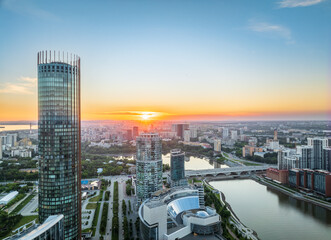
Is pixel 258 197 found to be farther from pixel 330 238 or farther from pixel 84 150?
pixel 84 150

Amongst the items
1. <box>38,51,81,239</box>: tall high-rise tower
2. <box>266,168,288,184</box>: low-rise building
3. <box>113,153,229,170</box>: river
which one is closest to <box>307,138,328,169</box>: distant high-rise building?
<box>266,168,288,184</box>: low-rise building

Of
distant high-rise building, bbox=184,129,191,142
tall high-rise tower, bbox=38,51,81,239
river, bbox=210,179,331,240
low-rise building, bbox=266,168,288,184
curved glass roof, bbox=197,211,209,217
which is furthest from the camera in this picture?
distant high-rise building, bbox=184,129,191,142

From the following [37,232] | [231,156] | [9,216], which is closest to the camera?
[37,232]

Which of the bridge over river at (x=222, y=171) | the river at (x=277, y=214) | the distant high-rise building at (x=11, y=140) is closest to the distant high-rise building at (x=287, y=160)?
the bridge over river at (x=222, y=171)

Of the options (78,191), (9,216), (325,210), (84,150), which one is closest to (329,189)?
(325,210)

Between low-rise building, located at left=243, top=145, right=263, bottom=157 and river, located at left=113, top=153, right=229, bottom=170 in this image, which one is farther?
low-rise building, located at left=243, top=145, right=263, bottom=157

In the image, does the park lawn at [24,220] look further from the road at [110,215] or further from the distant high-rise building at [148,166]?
the distant high-rise building at [148,166]

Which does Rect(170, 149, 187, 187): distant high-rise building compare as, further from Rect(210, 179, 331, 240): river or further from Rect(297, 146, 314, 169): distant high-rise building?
Rect(297, 146, 314, 169): distant high-rise building
